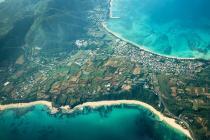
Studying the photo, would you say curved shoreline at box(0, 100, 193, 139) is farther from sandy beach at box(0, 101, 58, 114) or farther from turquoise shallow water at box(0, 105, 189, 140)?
turquoise shallow water at box(0, 105, 189, 140)

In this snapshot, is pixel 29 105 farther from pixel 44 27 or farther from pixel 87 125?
pixel 44 27

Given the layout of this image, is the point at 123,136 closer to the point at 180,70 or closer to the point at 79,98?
the point at 79,98

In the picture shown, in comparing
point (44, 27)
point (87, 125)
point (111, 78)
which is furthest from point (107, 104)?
point (44, 27)

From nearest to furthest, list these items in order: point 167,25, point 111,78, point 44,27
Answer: point 111,78
point 167,25
point 44,27

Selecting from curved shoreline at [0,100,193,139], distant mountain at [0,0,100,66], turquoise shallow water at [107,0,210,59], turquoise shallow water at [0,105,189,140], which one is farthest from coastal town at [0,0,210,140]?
turquoise shallow water at [107,0,210,59]

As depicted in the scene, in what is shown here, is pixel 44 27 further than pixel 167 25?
Yes

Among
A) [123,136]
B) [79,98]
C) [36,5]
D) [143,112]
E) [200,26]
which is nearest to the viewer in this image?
[123,136]

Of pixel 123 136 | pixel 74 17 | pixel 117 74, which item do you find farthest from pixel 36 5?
pixel 123 136
